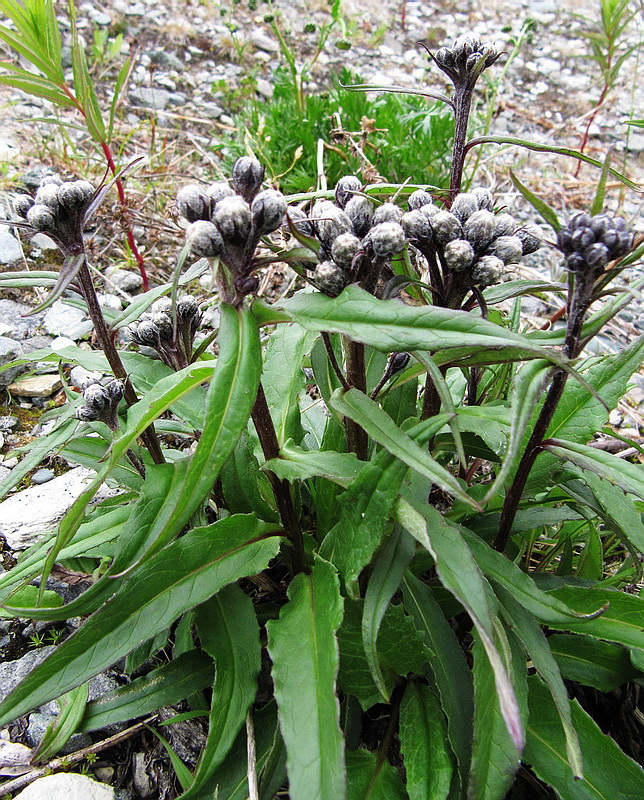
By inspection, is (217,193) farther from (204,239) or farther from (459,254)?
(459,254)

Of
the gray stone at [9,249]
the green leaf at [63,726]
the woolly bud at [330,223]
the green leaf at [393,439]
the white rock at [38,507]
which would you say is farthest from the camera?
the gray stone at [9,249]

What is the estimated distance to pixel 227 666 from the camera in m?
1.98

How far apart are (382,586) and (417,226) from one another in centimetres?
104

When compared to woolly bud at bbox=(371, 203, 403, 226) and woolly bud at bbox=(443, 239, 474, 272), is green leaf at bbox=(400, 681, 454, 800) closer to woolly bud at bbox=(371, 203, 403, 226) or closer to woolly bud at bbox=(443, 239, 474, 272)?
woolly bud at bbox=(443, 239, 474, 272)

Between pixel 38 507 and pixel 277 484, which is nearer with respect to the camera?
pixel 277 484

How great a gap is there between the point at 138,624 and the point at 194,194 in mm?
1201

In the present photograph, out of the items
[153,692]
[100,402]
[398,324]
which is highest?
[398,324]

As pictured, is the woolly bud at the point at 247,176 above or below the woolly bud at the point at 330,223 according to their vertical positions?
above

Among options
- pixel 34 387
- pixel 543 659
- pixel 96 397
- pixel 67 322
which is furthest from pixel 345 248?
pixel 67 322

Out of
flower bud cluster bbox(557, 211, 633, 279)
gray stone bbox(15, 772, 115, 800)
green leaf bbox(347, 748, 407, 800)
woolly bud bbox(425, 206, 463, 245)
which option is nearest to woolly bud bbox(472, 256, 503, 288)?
woolly bud bbox(425, 206, 463, 245)

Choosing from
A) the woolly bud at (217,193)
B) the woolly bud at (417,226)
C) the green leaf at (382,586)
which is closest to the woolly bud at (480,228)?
the woolly bud at (417,226)

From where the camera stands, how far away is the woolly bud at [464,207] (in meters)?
1.88

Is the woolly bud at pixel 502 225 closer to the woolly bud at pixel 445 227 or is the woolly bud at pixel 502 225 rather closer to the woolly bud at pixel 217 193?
the woolly bud at pixel 445 227

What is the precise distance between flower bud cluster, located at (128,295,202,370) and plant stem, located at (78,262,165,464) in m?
0.10
